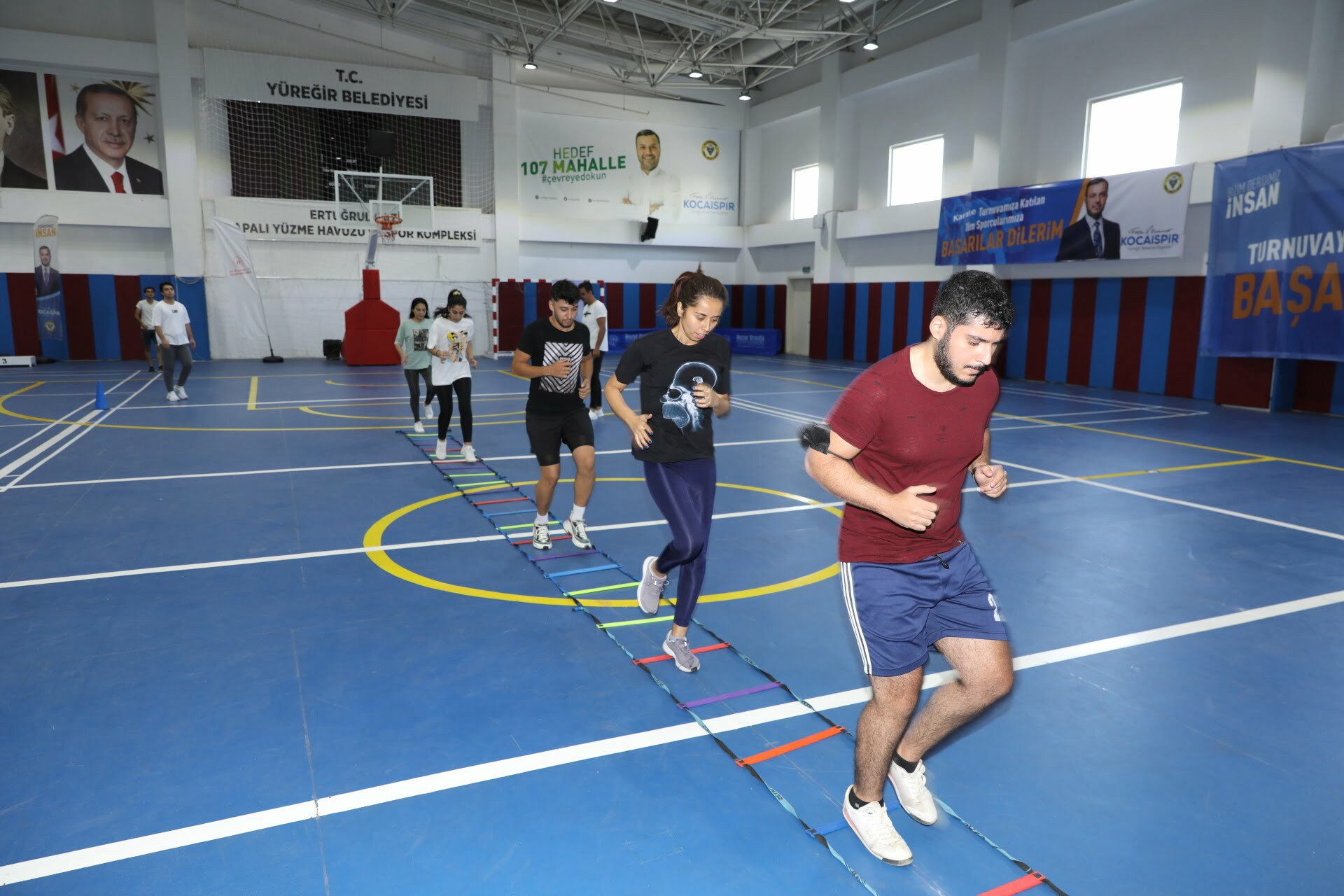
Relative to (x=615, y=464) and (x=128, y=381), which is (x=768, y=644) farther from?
(x=128, y=381)

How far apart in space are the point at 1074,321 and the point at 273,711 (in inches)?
750

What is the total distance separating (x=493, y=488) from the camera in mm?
8477

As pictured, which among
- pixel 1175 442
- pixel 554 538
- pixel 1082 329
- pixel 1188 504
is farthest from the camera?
pixel 1082 329

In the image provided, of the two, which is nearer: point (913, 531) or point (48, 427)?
point (913, 531)

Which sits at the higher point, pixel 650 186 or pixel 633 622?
pixel 650 186

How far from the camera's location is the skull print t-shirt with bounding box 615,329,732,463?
4414 millimetres

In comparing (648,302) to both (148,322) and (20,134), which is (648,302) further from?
(20,134)

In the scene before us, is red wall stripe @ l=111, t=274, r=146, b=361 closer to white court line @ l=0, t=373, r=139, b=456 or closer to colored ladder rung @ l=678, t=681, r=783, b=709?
white court line @ l=0, t=373, r=139, b=456

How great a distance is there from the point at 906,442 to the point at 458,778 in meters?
2.23

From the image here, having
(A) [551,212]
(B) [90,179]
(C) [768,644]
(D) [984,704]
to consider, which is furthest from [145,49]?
(D) [984,704]

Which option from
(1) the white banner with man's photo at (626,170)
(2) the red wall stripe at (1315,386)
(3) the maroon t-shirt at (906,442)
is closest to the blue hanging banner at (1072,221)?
(2) the red wall stripe at (1315,386)

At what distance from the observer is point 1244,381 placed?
1545cm

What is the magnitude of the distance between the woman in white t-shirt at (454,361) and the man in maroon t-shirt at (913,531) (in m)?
6.96

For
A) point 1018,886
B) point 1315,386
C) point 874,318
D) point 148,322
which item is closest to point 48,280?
point 148,322
